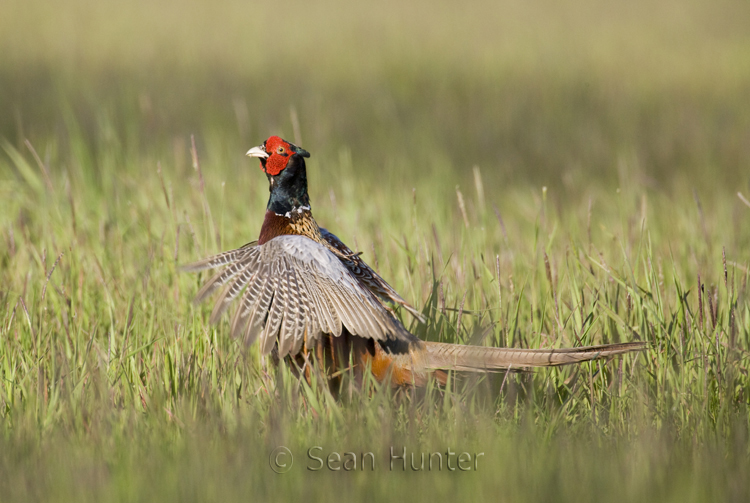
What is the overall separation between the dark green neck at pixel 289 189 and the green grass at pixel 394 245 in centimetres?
52

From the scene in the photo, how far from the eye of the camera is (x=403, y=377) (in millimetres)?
3078

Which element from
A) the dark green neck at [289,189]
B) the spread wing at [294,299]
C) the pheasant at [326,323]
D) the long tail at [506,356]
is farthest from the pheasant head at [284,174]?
the long tail at [506,356]

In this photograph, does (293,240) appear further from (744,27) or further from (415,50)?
(744,27)

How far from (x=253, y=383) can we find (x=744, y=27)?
12051 millimetres

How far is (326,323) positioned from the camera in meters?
2.80

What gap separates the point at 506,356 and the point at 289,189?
1.24 metres

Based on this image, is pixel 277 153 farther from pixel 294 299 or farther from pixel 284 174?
pixel 294 299

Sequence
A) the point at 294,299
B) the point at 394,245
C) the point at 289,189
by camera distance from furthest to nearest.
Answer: the point at 394,245 < the point at 289,189 < the point at 294,299

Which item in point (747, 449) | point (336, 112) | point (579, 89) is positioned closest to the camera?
point (747, 449)

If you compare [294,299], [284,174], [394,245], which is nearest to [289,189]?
[284,174]

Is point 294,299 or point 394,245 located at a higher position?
point 394,245

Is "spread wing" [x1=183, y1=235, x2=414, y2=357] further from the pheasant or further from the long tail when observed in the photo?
the long tail

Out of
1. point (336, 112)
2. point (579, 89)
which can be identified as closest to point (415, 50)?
point (579, 89)

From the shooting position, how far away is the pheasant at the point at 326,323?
8.97 ft
